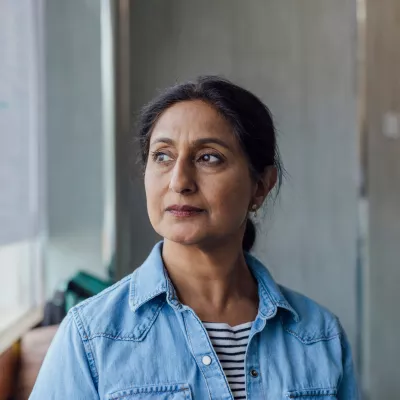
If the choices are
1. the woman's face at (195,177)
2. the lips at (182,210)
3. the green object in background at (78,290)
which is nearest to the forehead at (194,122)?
the woman's face at (195,177)

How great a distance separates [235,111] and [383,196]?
127 cm

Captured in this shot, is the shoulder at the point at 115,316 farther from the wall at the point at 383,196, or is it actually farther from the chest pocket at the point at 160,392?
the wall at the point at 383,196

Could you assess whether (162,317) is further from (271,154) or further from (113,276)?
(113,276)

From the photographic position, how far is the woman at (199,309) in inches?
37.0

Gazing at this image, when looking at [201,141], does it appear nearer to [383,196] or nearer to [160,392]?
[160,392]

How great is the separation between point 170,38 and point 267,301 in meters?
1.19

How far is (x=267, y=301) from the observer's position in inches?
42.0

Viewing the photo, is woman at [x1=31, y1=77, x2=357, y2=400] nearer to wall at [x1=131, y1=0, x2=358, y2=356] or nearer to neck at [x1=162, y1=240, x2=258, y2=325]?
neck at [x1=162, y1=240, x2=258, y2=325]

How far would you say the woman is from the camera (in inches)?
37.0

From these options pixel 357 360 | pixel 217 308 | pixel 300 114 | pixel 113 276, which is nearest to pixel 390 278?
pixel 357 360

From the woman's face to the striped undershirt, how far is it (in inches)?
5.7

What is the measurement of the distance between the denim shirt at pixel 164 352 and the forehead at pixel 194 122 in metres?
0.22

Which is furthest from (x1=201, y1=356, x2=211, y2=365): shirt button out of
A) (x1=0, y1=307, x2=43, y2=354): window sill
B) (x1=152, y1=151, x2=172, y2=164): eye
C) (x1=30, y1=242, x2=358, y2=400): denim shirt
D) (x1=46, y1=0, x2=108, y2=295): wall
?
(x1=46, y1=0, x2=108, y2=295): wall

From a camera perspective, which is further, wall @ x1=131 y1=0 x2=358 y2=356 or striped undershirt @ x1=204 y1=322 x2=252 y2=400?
wall @ x1=131 y1=0 x2=358 y2=356
